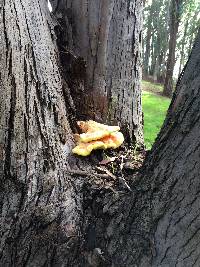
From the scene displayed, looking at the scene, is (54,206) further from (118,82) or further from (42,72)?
(118,82)

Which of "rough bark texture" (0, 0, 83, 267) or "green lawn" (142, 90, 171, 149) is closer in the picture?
"rough bark texture" (0, 0, 83, 267)

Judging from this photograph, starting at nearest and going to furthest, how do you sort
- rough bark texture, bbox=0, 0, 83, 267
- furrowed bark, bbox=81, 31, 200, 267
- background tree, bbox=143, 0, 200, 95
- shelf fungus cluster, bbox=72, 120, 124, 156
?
furrowed bark, bbox=81, 31, 200, 267 → rough bark texture, bbox=0, 0, 83, 267 → shelf fungus cluster, bbox=72, 120, 124, 156 → background tree, bbox=143, 0, 200, 95

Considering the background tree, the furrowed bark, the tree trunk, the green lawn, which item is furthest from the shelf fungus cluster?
the background tree

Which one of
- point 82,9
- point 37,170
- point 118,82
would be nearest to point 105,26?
point 82,9

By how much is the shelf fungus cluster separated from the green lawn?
583 centimetres

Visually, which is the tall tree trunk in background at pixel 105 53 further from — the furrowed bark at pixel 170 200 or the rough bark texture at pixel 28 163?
the furrowed bark at pixel 170 200

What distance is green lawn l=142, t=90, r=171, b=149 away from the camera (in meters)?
9.20

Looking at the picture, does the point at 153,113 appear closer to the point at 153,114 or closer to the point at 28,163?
the point at 153,114

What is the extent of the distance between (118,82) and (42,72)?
0.56 m

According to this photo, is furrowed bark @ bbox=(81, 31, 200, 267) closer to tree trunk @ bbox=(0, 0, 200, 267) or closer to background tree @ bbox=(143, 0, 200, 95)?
tree trunk @ bbox=(0, 0, 200, 267)

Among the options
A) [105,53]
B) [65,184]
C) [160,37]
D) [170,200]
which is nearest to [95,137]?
[65,184]

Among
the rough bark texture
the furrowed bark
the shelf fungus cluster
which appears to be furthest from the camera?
the shelf fungus cluster

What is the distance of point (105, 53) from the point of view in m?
2.20

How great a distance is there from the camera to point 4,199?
174 cm
